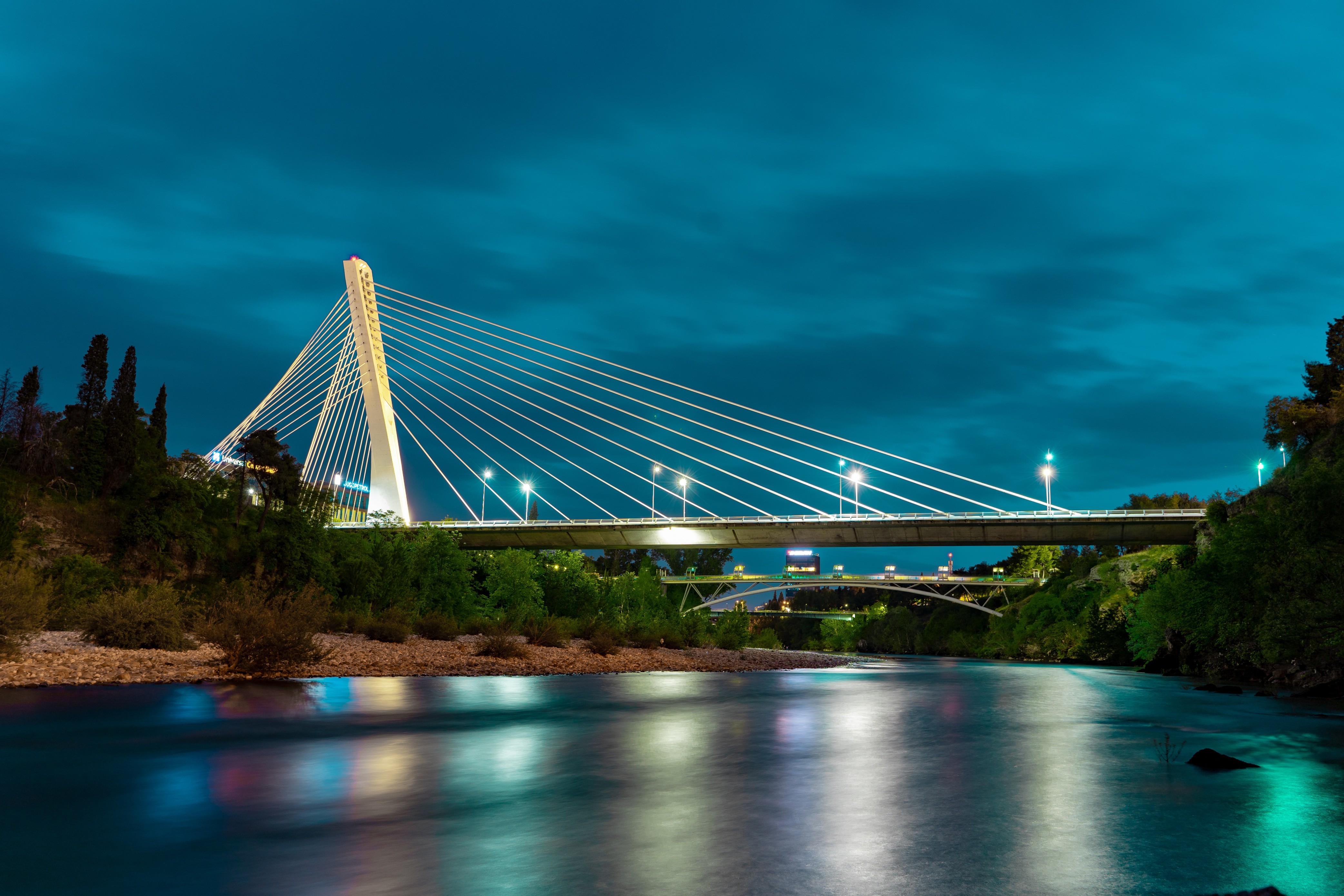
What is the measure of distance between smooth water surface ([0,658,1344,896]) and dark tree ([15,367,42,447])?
44.5 m

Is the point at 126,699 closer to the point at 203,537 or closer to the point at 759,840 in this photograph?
the point at 759,840

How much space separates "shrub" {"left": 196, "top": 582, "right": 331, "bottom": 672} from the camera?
25891 mm

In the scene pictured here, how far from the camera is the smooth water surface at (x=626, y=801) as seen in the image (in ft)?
26.4

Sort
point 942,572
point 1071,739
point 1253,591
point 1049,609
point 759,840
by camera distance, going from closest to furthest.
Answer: point 759,840, point 1071,739, point 1253,591, point 1049,609, point 942,572

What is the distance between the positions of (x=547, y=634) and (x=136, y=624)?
22.2 meters

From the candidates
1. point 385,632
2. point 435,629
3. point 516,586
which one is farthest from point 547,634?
point 516,586

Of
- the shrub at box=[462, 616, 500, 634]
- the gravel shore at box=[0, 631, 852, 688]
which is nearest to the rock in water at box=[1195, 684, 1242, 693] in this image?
the gravel shore at box=[0, 631, 852, 688]

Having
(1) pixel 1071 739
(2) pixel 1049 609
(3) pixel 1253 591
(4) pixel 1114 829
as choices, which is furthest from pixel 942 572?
(4) pixel 1114 829

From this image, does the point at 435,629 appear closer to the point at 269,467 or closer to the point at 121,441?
the point at 269,467

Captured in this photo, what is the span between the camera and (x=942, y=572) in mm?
157000

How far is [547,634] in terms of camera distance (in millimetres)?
48406

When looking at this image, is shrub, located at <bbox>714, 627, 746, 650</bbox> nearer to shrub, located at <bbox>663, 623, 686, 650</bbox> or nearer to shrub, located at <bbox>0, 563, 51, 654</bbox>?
shrub, located at <bbox>663, 623, 686, 650</bbox>

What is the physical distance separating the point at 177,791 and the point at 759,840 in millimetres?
7169

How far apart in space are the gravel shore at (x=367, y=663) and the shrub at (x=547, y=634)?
2.23 feet
